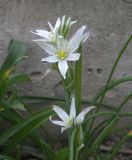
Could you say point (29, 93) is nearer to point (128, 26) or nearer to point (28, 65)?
point (28, 65)

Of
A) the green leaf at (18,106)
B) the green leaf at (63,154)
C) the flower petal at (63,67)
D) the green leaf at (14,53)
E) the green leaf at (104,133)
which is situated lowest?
the green leaf at (63,154)

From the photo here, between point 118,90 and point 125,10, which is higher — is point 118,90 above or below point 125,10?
below

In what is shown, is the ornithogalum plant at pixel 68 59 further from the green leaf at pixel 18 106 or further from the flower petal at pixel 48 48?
the green leaf at pixel 18 106

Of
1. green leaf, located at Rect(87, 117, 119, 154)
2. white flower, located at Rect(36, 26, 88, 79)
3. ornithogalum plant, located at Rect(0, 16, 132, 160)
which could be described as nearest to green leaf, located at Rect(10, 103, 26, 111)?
ornithogalum plant, located at Rect(0, 16, 132, 160)

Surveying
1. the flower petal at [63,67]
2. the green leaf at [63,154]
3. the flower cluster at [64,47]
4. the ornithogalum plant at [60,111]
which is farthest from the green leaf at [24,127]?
the flower petal at [63,67]

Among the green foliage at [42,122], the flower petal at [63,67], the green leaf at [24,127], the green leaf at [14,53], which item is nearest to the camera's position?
the flower petal at [63,67]

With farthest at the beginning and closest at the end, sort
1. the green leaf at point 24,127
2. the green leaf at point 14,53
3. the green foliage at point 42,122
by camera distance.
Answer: the green leaf at point 14,53, the green leaf at point 24,127, the green foliage at point 42,122

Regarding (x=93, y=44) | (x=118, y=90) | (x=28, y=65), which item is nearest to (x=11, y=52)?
(x=28, y=65)

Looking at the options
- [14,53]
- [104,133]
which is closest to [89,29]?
[14,53]
